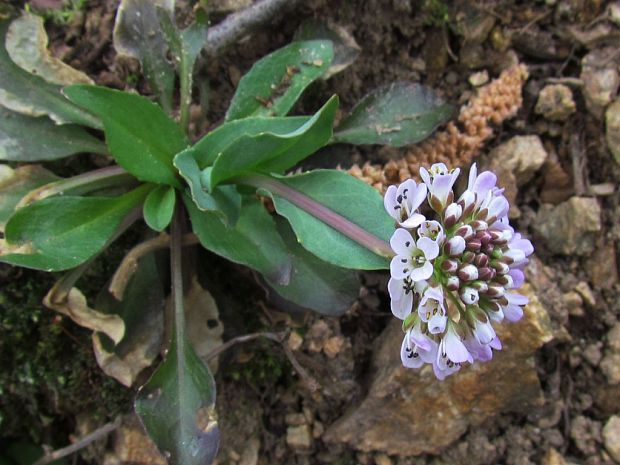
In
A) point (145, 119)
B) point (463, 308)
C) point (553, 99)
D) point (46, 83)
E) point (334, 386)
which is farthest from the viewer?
point (553, 99)

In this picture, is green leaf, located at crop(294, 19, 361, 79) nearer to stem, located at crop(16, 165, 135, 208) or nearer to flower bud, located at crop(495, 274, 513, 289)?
stem, located at crop(16, 165, 135, 208)

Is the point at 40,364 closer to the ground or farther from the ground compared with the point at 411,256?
closer to the ground

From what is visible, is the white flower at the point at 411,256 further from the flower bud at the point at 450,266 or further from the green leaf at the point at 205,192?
the green leaf at the point at 205,192

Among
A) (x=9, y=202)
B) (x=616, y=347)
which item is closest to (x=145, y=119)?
(x=9, y=202)

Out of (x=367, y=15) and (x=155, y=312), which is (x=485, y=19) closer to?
(x=367, y=15)

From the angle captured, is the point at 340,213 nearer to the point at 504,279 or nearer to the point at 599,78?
the point at 504,279

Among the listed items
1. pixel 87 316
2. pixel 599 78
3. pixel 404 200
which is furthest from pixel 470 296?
pixel 599 78
